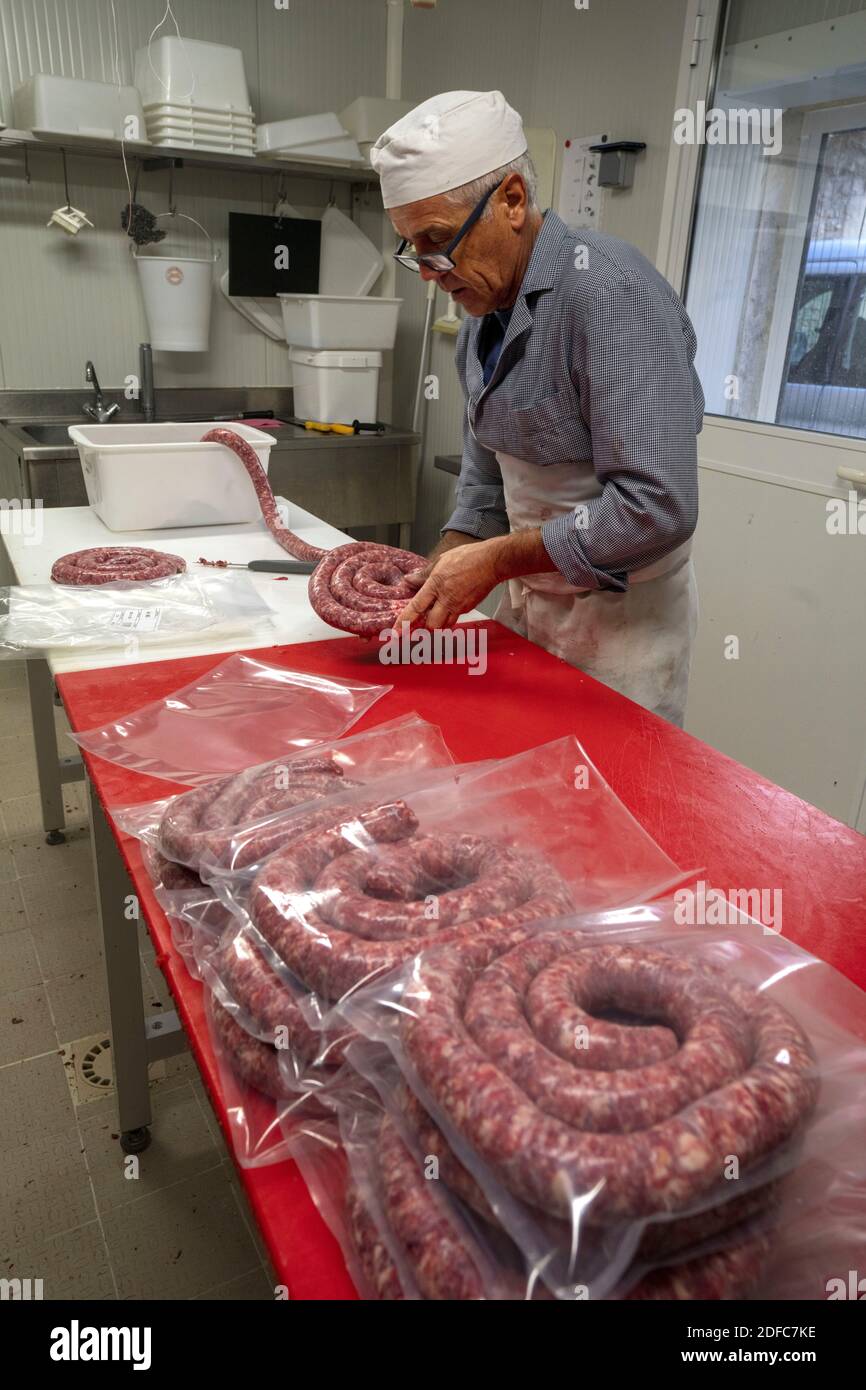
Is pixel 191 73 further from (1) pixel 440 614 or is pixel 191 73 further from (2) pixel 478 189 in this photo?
(1) pixel 440 614

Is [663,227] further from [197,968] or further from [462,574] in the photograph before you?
[197,968]

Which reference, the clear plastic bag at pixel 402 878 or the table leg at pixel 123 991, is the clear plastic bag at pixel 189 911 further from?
the table leg at pixel 123 991

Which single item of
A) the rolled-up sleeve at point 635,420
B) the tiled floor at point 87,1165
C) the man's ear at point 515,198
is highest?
the man's ear at point 515,198

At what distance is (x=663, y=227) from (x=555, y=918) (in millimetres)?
3184

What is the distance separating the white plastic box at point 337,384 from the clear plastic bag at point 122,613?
252 centimetres

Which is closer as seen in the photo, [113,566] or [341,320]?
[113,566]

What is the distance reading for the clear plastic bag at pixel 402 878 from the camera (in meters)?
0.86

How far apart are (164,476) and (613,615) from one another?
4.62 feet

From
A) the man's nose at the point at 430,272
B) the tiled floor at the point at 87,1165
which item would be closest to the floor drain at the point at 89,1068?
the tiled floor at the point at 87,1165

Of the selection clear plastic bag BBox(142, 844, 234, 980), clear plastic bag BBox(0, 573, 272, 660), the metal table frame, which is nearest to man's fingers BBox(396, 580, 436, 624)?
clear plastic bag BBox(0, 573, 272, 660)

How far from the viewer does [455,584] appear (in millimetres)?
1787

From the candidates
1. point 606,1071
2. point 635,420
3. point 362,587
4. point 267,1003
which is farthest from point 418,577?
point 606,1071

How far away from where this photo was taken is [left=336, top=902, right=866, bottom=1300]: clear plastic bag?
63cm

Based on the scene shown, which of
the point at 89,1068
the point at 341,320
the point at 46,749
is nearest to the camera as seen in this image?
the point at 89,1068
